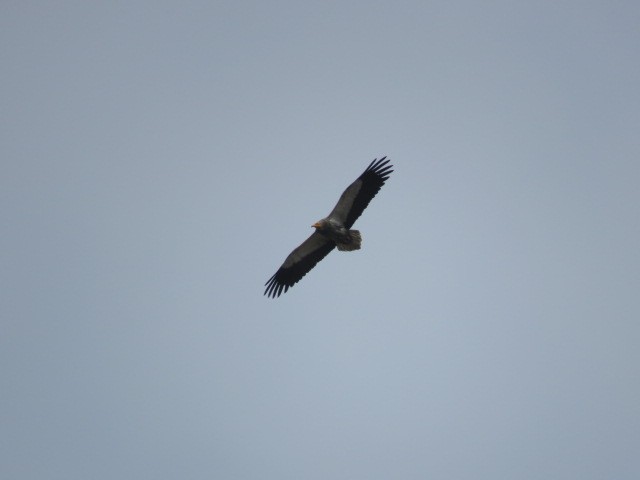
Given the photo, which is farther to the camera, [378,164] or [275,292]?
[275,292]

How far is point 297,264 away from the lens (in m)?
24.0

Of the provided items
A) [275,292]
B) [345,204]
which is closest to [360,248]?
[345,204]

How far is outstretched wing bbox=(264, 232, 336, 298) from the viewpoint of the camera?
2357 centimetres

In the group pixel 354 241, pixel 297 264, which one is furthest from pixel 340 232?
pixel 297 264

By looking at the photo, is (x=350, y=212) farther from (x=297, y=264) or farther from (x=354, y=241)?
(x=297, y=264)

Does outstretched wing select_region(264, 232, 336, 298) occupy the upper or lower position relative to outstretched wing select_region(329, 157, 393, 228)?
lower

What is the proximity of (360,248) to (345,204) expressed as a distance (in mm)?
1589

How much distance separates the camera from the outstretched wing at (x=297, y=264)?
928 inches

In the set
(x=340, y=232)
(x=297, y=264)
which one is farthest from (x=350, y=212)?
(x=297, y=264)

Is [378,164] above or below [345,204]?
above

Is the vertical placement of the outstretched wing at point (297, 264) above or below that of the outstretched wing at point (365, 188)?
below

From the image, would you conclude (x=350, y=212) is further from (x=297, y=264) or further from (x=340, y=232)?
(x=297, y=264)

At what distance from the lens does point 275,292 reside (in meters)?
24.1

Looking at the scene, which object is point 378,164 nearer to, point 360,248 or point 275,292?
point 360,248
